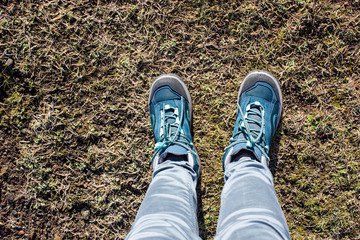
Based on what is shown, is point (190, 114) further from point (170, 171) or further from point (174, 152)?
point (170, 171)

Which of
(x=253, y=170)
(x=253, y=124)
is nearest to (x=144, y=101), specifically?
(x=253, y=124)

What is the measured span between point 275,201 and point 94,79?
1613 mm

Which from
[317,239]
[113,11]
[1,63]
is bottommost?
[317,239]

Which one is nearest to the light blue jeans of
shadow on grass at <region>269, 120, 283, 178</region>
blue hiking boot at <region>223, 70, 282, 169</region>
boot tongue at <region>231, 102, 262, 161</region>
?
boot tongue at <region>231, 102, 262, 161</region>

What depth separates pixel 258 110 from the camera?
2031mm

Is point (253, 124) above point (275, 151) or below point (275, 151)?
above

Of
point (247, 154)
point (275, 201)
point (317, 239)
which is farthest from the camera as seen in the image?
point (317, 239)

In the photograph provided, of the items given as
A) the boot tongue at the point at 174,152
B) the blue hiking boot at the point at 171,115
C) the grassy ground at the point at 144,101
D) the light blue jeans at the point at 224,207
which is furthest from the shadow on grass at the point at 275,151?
the boot tongue at the point at 174,152

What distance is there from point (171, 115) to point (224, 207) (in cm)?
85

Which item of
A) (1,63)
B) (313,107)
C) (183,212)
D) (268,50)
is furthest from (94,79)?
(313,107)

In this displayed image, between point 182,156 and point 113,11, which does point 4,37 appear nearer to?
point 113,11

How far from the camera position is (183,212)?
4.82 ft

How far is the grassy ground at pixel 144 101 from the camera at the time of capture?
1.98 m

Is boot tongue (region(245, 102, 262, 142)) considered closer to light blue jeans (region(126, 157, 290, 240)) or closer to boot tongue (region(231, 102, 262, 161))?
boot tongue (region(231, 102, 262, 161))
